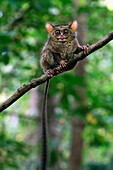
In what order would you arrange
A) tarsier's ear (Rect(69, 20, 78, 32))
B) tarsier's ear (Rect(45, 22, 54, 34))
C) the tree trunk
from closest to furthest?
tarsier's ear (Rect(69, 20, 78, 32)), tarsier's ear (Rect(45, 22, 54, 34)), the tree trunk

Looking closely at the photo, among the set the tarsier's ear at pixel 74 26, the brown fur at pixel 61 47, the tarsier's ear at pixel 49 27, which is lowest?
the brown fur at pixel 61 47

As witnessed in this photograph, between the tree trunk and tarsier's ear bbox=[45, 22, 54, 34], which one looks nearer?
tarsier's ear bbox=[45, 22, 54, 34]

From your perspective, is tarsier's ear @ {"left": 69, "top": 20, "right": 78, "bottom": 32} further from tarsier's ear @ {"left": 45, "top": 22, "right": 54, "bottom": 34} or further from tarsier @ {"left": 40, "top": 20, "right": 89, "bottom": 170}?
tarsier's ear @ {"left": 45, "top": 22, "right": 54, "bottom": 34}

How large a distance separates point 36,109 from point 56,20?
123 inches

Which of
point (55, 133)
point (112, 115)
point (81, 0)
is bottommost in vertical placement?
point (112, 115)

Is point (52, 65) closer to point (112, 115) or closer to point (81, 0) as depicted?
point (112, 115)

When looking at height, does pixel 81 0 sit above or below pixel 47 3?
above

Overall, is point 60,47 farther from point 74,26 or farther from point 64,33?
point 74,26

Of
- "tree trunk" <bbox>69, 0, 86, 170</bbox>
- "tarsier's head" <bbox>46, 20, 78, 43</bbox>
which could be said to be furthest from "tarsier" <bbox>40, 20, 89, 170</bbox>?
"tree trunk" <bbox>69, 0, 86, 170</bbox>

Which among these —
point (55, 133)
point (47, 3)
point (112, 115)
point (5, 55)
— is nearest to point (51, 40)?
point (5, 55)

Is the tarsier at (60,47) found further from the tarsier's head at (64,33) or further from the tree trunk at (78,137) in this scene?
the tree trunk at (78,137)

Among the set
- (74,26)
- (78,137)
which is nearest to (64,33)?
(74,26)

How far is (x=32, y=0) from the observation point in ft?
13.8

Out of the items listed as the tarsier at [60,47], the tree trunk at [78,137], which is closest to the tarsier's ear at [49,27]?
the tarsier at [60,47]
